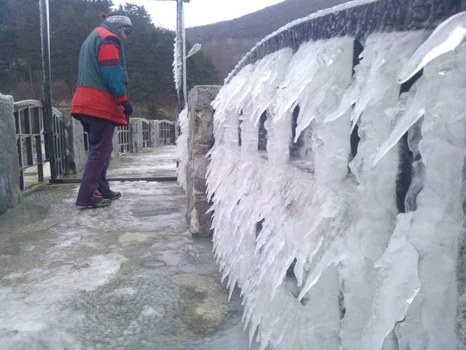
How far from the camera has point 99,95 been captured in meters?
3.65

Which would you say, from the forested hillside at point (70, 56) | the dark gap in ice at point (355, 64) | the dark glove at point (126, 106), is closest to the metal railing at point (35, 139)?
the dark glove at point (126, 106)

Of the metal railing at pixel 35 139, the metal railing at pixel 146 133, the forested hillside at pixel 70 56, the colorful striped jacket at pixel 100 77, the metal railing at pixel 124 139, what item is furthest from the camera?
the forested hillside at pixel 70 56

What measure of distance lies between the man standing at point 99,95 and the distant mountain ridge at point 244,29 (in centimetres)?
117

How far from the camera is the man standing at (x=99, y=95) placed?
3.61 metres

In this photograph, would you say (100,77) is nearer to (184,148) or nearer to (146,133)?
(184,148)

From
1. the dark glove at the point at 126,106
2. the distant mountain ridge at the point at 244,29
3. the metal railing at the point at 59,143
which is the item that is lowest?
the metal railing at the point at 59,143

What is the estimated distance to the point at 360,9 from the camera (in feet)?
2.82

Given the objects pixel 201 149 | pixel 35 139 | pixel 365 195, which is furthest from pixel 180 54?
pixel 365 195

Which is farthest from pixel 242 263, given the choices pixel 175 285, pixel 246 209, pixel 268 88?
pixel 268 88

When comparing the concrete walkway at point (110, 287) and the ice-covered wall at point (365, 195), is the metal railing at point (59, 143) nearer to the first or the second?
the concrete walkway at point (110, 287)

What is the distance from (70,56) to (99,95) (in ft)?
98.0

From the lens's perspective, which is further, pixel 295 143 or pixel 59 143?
pixel 59 143

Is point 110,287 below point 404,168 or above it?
below

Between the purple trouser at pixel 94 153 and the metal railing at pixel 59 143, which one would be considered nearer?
the purple trouser at pixel 94 153
